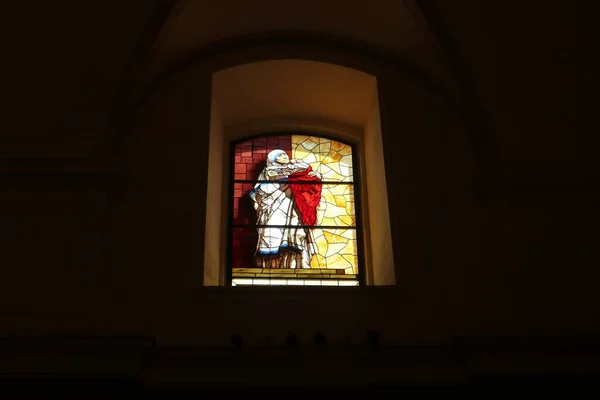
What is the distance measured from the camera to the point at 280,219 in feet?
26.2

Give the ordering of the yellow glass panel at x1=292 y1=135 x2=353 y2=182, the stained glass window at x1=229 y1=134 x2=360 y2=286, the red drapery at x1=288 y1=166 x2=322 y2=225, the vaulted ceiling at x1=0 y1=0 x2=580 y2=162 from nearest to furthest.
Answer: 1. the vaulted ceiling at x1=0 y1=0 x2=580 y2=162
2. the stained glass window at x1=229 y1=134 x2=360 y2=286
3. the red drapery at x1=288 y1=166 x2=322 y2=225
4. the yellow glass panel at x1=292 y1=135 x2=353 y2=182

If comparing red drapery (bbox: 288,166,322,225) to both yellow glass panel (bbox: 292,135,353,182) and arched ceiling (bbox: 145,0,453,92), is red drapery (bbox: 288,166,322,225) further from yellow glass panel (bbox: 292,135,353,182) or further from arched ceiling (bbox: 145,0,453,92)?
arched ceiling (bbox: 145,0,453,92)

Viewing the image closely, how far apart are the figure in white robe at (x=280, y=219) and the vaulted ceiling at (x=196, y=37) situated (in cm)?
154

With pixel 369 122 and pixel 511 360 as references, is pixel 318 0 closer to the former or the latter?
pixel 369 122

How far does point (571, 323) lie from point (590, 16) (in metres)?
3.03

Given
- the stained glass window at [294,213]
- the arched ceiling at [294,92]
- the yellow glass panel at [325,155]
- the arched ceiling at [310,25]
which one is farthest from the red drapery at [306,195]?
the arched ceiling at [310,25]

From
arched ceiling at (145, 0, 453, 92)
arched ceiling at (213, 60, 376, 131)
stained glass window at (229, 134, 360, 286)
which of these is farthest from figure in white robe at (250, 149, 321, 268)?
arched ceiling at (145, 0, 453, 92)

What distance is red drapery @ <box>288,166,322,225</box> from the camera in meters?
8.03

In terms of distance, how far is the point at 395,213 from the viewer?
7.17 metres

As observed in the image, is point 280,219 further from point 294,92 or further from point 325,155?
point 294,92

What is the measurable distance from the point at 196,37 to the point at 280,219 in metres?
1.97

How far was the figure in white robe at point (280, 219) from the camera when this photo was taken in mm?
7703

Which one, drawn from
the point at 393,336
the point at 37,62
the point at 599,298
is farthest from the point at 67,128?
the point at 599,298

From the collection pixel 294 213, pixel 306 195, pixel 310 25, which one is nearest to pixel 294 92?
pixel 310 25
